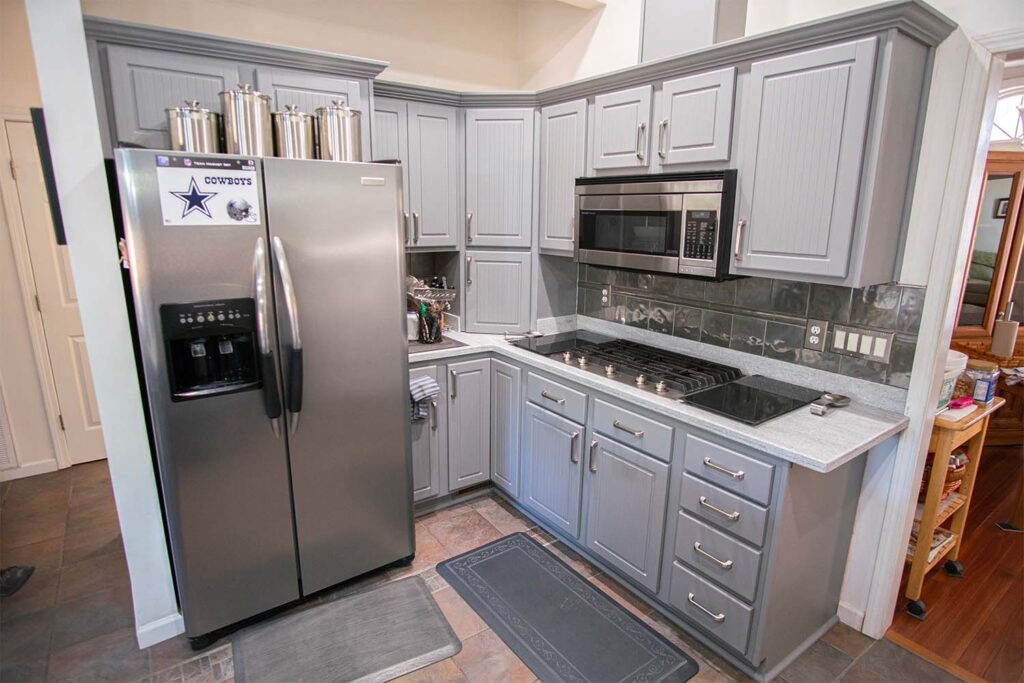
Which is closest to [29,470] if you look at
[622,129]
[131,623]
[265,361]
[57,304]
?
[57,304]

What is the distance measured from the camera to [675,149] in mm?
2305

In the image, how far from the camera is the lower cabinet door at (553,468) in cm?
259

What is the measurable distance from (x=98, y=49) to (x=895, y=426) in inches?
125

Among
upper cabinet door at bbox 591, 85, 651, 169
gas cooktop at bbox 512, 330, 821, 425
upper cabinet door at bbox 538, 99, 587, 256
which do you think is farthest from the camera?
upper cabinet door at bbox 538, 99, 587, 256

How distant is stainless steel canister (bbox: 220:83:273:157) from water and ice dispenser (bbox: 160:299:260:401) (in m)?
0.58

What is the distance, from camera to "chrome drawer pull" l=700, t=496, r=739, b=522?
75.5 inches

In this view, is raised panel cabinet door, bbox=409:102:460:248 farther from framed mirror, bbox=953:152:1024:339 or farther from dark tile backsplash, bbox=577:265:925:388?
framed mirror, bbox=953:152:1024:339

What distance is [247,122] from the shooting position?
203 centimetres

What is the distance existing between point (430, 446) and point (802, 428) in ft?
5.82

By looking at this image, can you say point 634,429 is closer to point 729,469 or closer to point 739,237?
point 729,469

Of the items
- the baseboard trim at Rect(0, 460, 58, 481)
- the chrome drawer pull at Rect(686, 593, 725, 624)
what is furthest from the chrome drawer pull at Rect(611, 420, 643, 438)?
the baseboard trim at Rect(0, 460, 58, 481)

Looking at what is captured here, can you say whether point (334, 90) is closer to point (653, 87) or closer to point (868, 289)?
point (653, 87)

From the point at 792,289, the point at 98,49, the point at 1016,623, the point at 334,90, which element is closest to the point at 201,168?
the point at 98,49

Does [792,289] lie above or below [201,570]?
above
